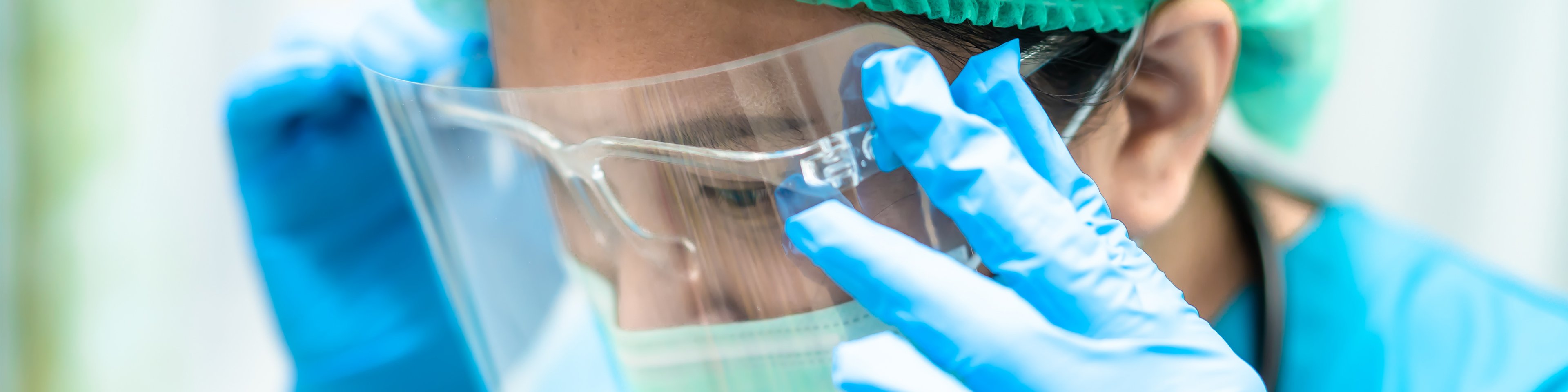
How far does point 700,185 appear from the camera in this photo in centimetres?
68

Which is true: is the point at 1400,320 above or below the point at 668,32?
below

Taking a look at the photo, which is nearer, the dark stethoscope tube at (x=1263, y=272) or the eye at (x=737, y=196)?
the eye at (x=737, y=196)

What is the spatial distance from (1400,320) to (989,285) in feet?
2.03

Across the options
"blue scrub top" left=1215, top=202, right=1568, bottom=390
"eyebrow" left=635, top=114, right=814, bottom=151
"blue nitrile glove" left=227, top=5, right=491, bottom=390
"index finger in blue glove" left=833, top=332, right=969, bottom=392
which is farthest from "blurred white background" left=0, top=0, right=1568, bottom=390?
"index finger in blue glove" left=833, top=332, right=969, bottom=392

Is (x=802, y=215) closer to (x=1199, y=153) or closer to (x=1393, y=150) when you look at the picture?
(x=1199, y=153)

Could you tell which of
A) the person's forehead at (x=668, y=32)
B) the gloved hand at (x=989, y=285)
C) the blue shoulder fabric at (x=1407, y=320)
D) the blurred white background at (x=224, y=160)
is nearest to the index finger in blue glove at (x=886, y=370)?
the gloved hand at (x=989, y=285)

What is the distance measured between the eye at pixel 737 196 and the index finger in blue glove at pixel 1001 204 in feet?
0.35

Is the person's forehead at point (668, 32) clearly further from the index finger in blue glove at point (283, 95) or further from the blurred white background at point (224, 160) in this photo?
the blurred white background at point (224, 160)

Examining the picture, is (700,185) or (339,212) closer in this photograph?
(700,185)

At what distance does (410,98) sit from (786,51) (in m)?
0.39

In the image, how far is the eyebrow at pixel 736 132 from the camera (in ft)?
2.12

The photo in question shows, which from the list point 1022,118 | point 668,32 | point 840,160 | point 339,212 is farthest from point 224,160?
point 1022,118

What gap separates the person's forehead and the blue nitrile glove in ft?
1.87

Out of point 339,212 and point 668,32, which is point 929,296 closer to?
point 668,32
